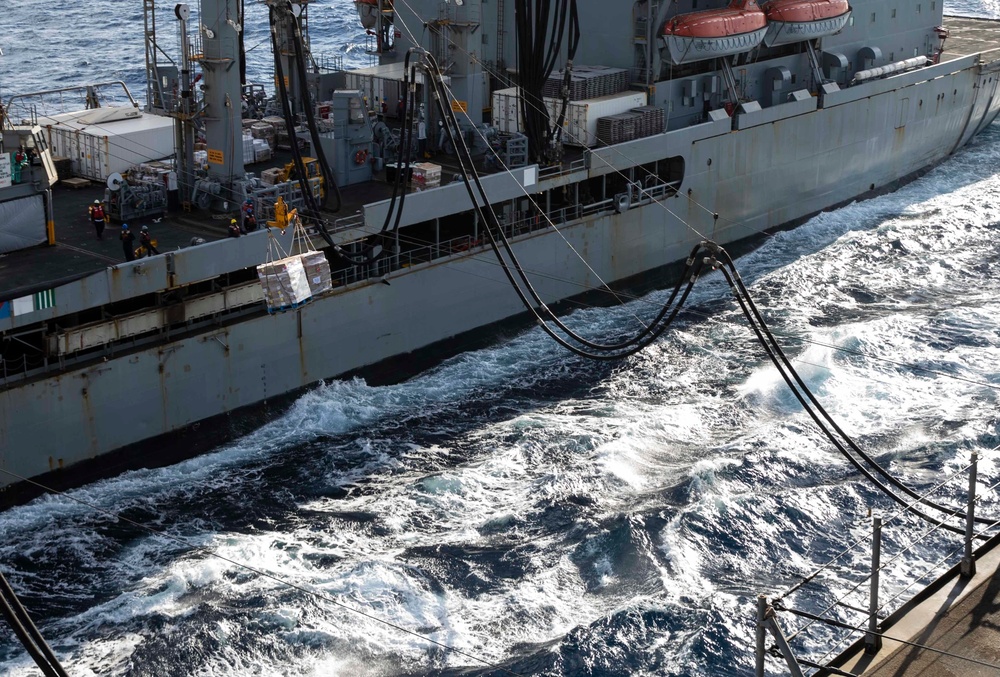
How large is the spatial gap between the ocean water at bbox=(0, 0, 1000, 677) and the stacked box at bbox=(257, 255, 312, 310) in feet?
10.9

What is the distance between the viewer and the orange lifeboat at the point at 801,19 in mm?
36750

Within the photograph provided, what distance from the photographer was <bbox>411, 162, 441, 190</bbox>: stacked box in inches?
1133

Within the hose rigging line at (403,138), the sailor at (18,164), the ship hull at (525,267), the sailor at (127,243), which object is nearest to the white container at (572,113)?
the ship hull at (525,267)

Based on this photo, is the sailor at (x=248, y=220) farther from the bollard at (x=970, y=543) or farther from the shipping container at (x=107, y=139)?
the bollard at (x=970, y=543)

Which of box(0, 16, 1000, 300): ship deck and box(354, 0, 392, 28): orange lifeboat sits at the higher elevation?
box(354, 0, 392, 28): orange lifeboat

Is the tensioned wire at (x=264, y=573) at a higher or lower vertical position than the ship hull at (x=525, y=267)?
lower

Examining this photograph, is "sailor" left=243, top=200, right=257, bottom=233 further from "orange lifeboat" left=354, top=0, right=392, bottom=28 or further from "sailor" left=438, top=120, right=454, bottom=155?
"orange lifeboat" left=354, top=0, right=392, bottom=28

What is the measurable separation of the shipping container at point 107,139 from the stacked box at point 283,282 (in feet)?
25.1

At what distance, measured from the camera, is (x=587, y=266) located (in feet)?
108

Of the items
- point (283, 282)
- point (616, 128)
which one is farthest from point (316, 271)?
point (616, 128)

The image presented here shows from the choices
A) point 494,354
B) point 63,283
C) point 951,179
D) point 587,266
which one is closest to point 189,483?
point 63,283

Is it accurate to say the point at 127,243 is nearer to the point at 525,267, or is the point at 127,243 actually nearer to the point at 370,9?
the point at 525,267

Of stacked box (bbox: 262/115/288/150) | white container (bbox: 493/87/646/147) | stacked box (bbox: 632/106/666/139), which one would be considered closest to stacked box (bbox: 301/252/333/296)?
stacked box (bbox: 262/115/288/150)

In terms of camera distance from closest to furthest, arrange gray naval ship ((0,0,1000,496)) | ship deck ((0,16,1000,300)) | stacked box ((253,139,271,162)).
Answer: ship deck ((0,16,1000,300)) < gray naval ship ((0,0,1000,496)) < stacked box ((253,139,271,162))
